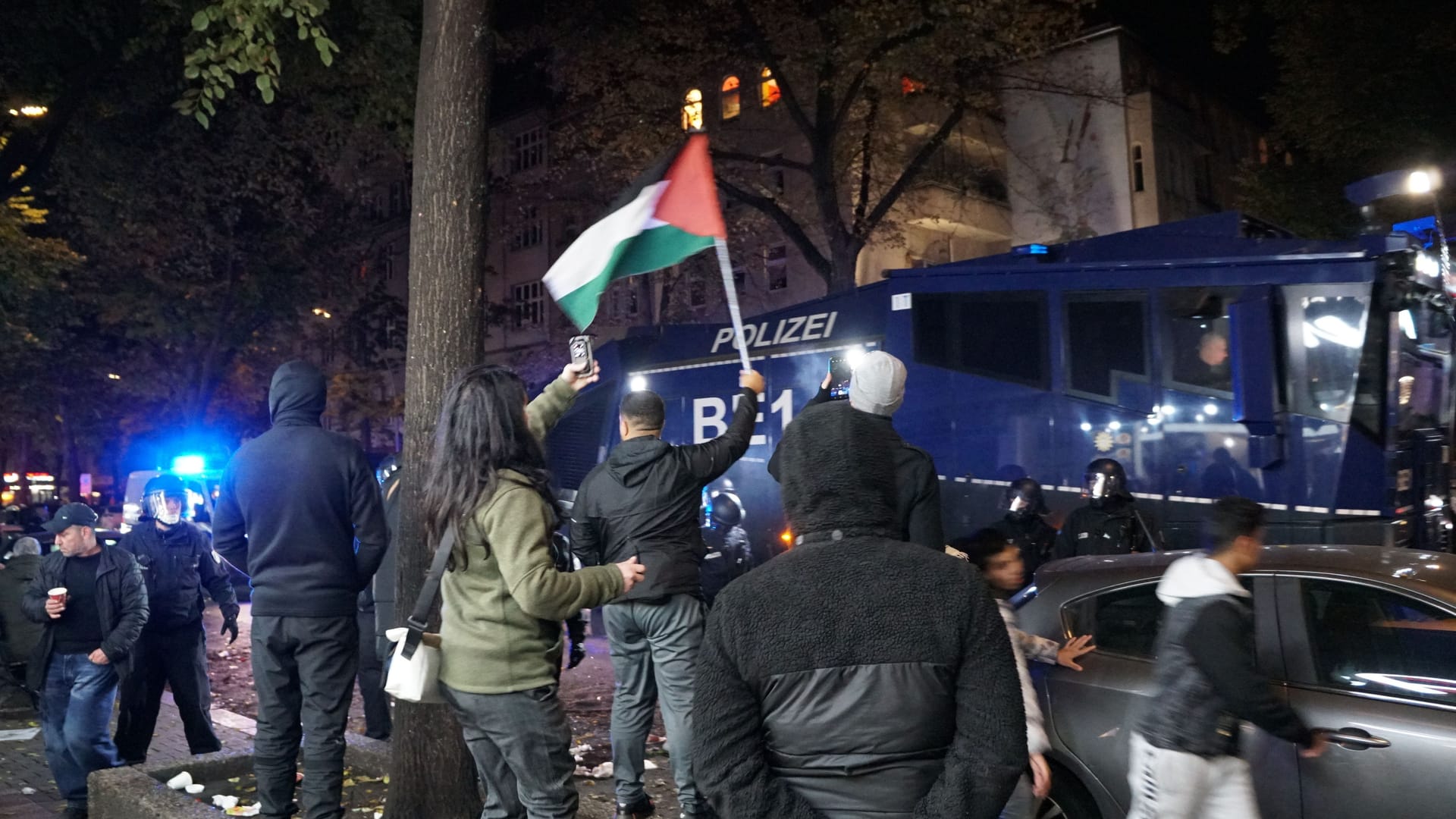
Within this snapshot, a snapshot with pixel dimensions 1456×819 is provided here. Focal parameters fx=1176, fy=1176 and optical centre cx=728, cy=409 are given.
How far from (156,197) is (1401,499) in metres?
19.7

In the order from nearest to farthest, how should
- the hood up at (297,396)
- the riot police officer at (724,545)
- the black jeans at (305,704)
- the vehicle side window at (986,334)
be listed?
the black jeans at (305,704), the hood up at (297,396), the vehicle side window at (986,334), the riot police officer at (724,545)

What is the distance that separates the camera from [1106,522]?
7.66 m

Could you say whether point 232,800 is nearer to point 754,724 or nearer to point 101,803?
point 101,803

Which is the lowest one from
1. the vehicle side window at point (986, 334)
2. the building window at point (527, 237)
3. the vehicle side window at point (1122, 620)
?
the vehicle side window at point (1122, 620)

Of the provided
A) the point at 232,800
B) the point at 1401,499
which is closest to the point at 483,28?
the point at 232,800

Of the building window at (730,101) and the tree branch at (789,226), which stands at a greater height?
the building window at (730,101)

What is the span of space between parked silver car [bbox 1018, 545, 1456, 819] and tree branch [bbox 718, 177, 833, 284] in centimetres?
1408

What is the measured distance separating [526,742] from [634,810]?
1945 mm

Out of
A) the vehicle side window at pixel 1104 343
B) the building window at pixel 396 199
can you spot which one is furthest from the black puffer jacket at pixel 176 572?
the building window at pixel 396 199

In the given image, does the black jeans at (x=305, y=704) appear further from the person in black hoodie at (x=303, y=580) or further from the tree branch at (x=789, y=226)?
the tree branch at (x=789, y=226)

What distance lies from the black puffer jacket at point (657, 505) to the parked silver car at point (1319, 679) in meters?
1.69

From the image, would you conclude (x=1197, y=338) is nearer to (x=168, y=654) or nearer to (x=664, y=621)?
(x=664, y=621)

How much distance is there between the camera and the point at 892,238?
902 inches

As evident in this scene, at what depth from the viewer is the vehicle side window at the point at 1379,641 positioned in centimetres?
396
